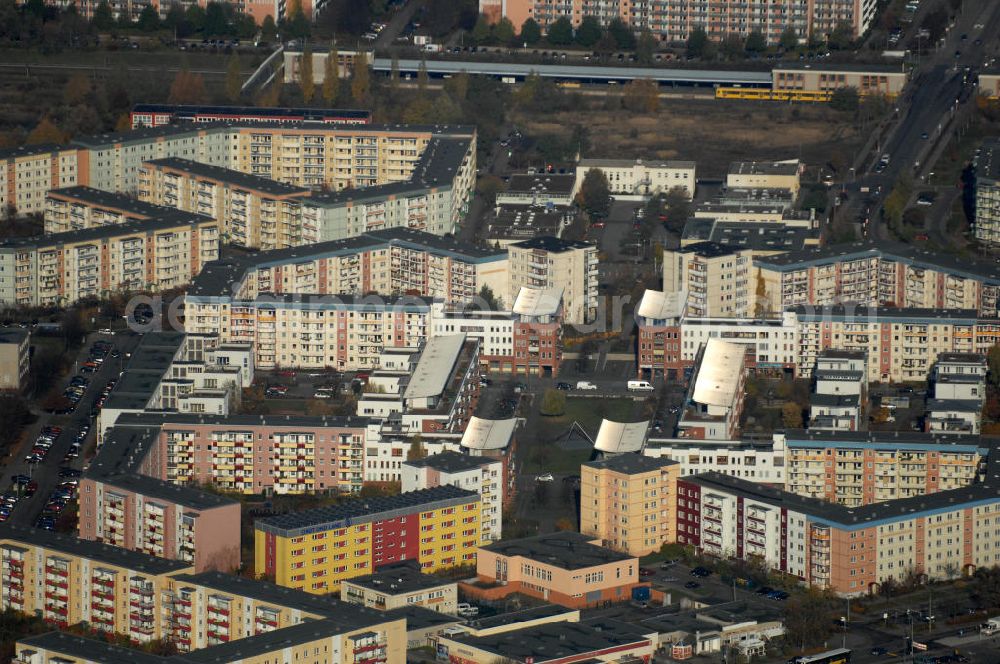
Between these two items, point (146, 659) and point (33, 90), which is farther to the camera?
point (33, 90)

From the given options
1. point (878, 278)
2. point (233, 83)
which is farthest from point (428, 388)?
point (233, 83)

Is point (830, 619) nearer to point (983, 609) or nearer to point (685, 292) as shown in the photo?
point (983, 609)

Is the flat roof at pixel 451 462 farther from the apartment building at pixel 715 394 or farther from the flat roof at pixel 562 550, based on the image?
the apartment building at pixel 715 394

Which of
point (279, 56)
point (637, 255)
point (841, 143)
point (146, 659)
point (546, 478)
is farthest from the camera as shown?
point (279, 56)

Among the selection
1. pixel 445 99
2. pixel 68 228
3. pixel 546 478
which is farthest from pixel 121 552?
pixel 445 99

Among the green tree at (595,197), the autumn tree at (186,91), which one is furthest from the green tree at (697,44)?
the autumn tree at (186,91)

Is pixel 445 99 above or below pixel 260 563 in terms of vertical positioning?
above

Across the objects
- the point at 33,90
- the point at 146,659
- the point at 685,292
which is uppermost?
the point at 33,90
